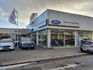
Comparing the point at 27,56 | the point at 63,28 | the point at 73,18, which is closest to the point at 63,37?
the point at 63,28

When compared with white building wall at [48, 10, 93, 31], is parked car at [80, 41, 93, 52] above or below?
below

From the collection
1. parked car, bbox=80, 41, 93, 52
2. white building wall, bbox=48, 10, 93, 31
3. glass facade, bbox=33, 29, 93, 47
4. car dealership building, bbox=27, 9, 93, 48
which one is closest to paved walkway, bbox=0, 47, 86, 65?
parked car, bbox=80, 41, 93, 52

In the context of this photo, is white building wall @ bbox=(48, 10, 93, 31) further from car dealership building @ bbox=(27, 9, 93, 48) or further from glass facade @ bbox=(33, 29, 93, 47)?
glass facade @ bbox=(33, 29, 93, 47)

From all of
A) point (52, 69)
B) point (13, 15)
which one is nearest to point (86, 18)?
point (13, 15)

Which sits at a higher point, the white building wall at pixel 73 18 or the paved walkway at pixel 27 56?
the white building wall at pixel 73 18

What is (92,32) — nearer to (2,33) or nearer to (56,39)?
(56,39)

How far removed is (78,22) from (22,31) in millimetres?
18940

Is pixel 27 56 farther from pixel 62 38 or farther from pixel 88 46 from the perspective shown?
pixel 62 38

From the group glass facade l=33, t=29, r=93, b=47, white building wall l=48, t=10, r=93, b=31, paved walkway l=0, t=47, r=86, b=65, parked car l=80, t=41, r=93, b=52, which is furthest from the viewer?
glass facade l=33, t=29, r=93, b=47

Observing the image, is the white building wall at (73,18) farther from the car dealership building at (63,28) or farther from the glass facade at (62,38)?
the glass facade at (62,38)

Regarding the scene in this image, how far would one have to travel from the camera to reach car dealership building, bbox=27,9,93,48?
16.2 m

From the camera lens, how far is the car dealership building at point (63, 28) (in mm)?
16234

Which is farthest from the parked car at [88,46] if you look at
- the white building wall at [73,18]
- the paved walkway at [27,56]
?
the white building wall at [73,18]

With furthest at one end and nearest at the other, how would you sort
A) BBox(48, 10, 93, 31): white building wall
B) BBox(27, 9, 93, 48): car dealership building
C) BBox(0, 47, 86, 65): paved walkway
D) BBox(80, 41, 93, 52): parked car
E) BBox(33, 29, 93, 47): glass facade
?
BBox(33, 29, 93, 47): glass facade, BBox(48, 10, 93, 31): white building wall, BBox(27, 9, 93, 48): car dealership building, BBox(80, 41, 93, 52): parked car, BBox(0, 47, 86, 65): paved walkway
